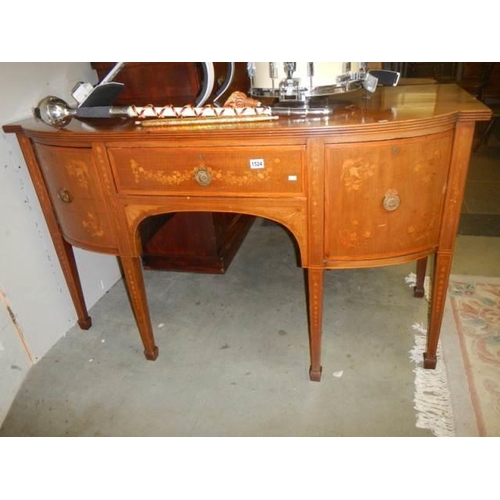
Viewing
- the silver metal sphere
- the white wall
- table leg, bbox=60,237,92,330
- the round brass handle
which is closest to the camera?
the round brass handle

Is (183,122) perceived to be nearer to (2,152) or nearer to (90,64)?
(2,152)

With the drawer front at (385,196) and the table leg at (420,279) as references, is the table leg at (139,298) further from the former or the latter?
the table leg at (420,279)

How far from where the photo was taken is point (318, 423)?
1.10m

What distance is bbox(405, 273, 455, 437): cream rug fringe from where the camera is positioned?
106cm

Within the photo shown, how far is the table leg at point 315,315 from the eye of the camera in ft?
3.57

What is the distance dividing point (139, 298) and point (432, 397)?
3.00 ft

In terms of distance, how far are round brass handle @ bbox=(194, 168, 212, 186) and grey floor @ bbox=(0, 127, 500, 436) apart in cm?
63

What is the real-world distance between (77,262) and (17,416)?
576 mm

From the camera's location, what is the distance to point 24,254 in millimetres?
1323

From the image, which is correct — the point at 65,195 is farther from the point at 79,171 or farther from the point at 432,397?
the point at 432,397

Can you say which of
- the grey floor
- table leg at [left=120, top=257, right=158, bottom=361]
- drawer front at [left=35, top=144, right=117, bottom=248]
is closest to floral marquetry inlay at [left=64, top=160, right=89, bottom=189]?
drawer front at [left=35, top=144, right=117, bottom=248]

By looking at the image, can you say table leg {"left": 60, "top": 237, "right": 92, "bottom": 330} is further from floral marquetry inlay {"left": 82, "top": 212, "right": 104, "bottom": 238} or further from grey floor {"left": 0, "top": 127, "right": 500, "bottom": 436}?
floral marquetry inlay {"left": 82, "top": 212, "right": 104, "bottom": 238}

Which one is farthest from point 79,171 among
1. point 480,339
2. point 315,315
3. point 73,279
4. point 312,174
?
point 480,339
